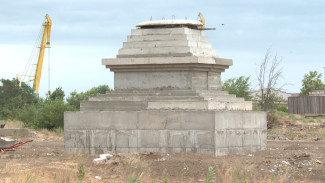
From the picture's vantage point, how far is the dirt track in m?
12.2

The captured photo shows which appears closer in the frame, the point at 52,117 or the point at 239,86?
the point at 52,117

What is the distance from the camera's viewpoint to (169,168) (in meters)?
13.3

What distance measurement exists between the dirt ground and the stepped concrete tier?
581mm

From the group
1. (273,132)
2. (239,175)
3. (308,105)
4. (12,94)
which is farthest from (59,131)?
(12,94)

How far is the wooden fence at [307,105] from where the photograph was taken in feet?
145

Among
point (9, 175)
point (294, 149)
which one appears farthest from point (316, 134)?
point (9, 175)

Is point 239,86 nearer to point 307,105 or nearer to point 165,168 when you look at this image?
point 307,105

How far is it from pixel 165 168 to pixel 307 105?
33487 millimetres

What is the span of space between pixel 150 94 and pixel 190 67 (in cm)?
137

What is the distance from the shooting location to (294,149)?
18.2 meters

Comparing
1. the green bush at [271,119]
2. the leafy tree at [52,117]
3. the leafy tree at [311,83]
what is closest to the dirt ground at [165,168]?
the leafy tree at [52,117]

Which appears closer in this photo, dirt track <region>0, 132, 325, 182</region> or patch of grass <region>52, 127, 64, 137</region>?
dirt track <region>0, 132, 325, 182</region>

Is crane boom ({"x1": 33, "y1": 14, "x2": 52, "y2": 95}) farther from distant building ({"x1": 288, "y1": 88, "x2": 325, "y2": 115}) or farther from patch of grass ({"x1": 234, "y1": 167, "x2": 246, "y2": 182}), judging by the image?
patch of grass ({"x1": 234, "y1": 167, "x2": 246, "y2": 182})

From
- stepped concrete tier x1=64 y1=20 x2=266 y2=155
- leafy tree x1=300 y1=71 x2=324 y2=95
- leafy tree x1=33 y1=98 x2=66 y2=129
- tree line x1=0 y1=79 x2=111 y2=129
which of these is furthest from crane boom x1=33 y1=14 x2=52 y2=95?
stepped concrete tier x1=64 y1=20 x2=266 y2=155
